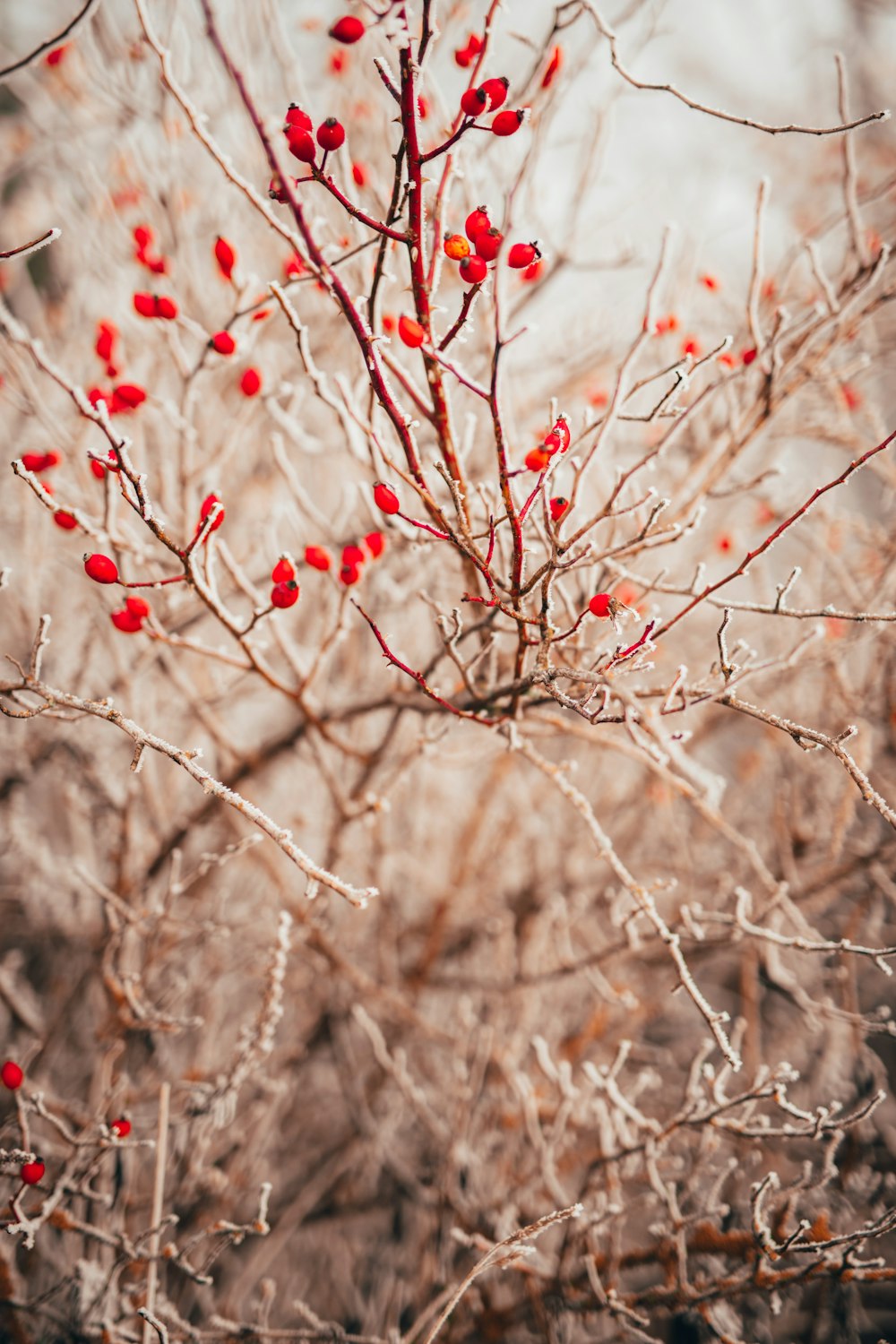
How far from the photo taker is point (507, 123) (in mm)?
964

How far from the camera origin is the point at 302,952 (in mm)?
2943

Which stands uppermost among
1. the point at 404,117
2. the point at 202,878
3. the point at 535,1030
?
the point at 404,117

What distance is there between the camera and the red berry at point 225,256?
1.41m

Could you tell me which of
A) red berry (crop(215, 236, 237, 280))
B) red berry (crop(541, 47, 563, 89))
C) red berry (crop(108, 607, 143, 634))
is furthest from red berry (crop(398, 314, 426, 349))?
red berry (crop(541, 47, 563, 89))

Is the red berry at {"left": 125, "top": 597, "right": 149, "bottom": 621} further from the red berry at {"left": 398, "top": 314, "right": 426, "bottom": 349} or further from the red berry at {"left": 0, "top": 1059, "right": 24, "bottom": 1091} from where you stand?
the red berry at {"left": 0, "top": 1059, "right": 24, "bottom": 1091}

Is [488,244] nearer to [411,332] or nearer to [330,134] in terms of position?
[411,332]

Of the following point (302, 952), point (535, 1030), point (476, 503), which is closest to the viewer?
point (476, 503)

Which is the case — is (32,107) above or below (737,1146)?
above

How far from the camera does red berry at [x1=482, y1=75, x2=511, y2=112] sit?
3.01ft

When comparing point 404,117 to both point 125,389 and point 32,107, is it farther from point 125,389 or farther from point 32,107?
point 32,107

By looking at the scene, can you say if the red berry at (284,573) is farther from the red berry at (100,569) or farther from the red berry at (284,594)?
the red berry at (100,569)

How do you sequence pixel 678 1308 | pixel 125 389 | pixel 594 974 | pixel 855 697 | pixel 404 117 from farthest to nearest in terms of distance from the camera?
pixel 594 974
pixel 855 697
pixel 678 1308
pixel 125 389
pixel 404 117

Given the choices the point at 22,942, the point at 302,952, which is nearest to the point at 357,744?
the point at 302,952

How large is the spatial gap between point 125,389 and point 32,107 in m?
2.63
